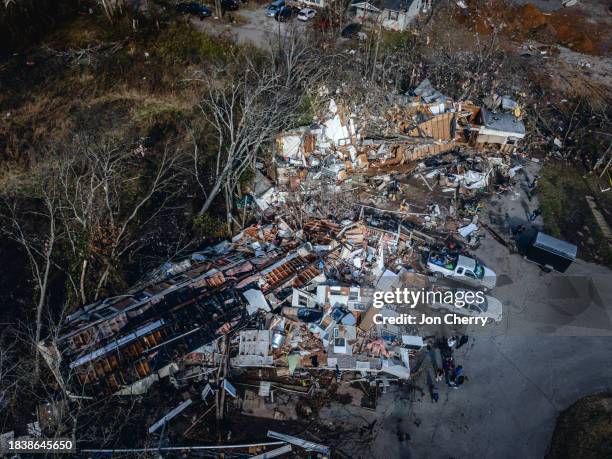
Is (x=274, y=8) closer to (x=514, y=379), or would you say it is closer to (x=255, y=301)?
(x=255, y=301)

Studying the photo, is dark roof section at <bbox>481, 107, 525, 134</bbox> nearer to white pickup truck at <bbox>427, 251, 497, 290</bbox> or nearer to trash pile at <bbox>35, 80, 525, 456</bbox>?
trash pile at <bbox>35, 80, 525, 456</bbox>

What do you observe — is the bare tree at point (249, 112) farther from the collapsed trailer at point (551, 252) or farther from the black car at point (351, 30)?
the collapsed trailer at point (551, 252)

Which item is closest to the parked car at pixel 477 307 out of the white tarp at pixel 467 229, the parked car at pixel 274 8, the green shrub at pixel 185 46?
the white tarp at pixel 467 229

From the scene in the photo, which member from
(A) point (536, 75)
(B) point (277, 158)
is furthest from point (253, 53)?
(A) point (536, 75)

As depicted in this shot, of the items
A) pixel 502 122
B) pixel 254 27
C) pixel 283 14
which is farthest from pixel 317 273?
pixel 283 14

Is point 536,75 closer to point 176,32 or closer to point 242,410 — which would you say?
point 176,32

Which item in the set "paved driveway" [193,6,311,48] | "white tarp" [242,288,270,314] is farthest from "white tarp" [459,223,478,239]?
"paved driveway" [193,6,311,48]
